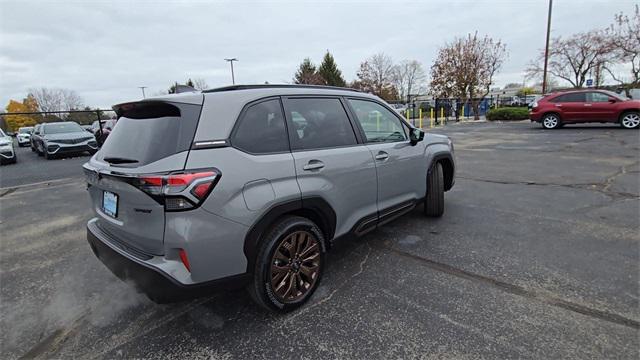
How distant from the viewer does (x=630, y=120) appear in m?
13.3

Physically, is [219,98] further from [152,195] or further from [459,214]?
[459,214]

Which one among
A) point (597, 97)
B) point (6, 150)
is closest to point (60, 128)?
point (6, 150)

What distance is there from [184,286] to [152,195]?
581 mm

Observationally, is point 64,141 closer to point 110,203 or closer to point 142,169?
point 110,203

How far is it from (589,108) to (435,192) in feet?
45.1

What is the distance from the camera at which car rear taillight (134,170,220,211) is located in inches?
76.9

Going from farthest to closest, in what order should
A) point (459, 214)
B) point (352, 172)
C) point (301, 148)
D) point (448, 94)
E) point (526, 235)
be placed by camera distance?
point (448, 94) < point (459, 214) < point (526, 235) < point (352, 172) < point (301, 148)

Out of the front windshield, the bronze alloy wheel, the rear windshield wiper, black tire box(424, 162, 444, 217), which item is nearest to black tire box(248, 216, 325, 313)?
the bronze alloy wheel

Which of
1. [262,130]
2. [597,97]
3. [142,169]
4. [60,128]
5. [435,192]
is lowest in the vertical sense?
[435,192]

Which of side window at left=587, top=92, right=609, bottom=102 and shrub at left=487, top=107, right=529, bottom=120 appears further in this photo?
shrub at left=487, top=107, right=529, bottom=120

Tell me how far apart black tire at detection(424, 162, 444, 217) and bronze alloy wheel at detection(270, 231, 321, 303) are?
2.13 metres

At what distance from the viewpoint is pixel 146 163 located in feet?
6.89

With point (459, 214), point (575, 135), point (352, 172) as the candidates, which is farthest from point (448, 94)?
point (352, 172)

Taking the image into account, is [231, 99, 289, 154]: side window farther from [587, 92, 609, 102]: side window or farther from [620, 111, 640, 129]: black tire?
[620, 111, 640, 129]: black tire
